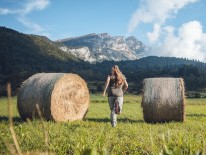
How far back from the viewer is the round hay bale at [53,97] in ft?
55.3

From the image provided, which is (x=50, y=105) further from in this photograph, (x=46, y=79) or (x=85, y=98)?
(x=85, y=98)

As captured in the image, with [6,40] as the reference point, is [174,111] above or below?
below

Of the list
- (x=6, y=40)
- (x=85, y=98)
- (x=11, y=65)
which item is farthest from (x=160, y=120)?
(x=6, y=40)

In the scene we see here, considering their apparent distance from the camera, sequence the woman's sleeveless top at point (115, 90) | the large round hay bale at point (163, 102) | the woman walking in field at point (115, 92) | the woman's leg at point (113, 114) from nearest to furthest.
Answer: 1. the woman's leg at point (113, 114)
2. the woman walking in field at point (115, 92)
3. the woman's sleeveless top at point (115, 90)
4. the large round hay bale at point (163, 102)

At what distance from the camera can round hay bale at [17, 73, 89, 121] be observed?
16844mm

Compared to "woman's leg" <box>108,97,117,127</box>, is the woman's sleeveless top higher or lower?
higher

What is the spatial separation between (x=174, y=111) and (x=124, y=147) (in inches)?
362

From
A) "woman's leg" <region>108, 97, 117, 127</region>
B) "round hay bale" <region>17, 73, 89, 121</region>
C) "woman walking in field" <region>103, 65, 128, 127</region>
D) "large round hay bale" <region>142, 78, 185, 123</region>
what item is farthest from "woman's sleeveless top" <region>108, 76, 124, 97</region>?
"round hay bale" <region>17, 73, 89, 121</region>

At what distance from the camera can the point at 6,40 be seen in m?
183

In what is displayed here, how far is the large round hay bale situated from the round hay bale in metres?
3.39

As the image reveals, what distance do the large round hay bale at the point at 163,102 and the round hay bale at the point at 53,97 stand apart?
339cm

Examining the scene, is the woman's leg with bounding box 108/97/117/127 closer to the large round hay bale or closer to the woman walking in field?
the woman walking in field

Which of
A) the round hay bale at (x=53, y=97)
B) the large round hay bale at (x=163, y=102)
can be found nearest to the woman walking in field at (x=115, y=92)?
the large round hay bale at (x=163, y=102)

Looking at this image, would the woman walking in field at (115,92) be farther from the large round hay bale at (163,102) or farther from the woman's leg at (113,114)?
the large round hay bale at (163,102)
